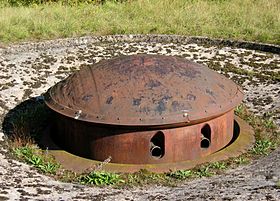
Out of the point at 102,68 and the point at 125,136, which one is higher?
the point at 102,68

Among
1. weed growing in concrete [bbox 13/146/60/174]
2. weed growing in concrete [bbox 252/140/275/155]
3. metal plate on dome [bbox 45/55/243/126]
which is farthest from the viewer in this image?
weed growing in concrete [bbox 252/140/275/155]

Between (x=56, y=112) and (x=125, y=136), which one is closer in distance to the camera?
(x=125, y=136)

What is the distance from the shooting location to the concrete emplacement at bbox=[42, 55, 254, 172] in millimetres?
6750

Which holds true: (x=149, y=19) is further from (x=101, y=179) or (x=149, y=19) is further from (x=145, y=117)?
(x=101, y=179)

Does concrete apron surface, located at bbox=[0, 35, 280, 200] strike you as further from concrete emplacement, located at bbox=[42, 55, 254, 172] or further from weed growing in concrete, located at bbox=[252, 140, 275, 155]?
concrete emplacement, located at bbox=[42, 55, 254, 172]

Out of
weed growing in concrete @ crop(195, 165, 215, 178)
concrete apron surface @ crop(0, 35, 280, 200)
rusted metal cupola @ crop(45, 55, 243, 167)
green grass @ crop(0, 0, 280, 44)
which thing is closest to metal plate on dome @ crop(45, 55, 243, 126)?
rusted metal cupola @ crop(45, 55, 243, 167)

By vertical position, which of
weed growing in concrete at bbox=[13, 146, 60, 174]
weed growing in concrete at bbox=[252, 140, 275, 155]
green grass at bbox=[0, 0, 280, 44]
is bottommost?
weed growing in concrete at bbox=[13, 146, 60, 174]

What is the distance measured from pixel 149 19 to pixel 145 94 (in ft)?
21.7

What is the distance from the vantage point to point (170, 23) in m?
12.8

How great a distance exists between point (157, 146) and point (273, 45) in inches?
197

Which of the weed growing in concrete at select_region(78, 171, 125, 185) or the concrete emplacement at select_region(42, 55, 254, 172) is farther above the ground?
the concrete emplacement at select_region(42, 55, 254, 172)

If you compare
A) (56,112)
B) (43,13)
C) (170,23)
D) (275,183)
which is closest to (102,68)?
(56,112)

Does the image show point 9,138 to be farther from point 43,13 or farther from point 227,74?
point 43,13

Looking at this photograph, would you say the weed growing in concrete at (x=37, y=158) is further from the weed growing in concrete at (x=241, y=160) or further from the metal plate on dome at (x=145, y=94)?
the weed growing in concrete at (x=241, y=160)
